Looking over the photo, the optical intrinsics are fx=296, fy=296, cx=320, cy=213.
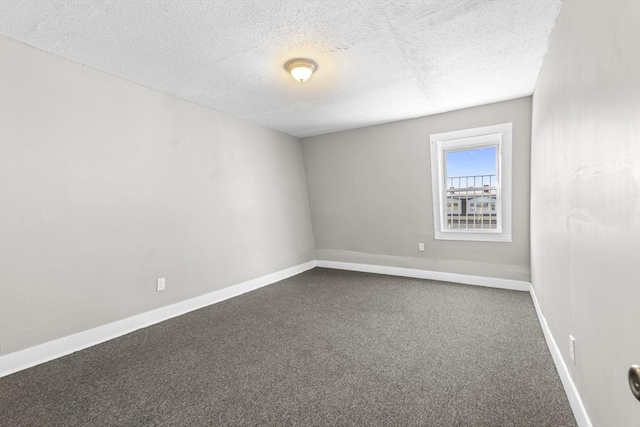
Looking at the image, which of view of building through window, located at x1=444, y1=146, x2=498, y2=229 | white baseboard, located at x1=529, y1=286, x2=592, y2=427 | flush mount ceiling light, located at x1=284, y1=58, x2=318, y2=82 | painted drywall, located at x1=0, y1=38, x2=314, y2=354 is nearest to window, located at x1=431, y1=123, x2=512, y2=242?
view of building through window, located at x1=444, y1=146, x2=498, y2=229

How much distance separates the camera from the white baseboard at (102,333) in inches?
86.7

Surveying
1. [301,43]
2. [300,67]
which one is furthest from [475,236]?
[301,43]

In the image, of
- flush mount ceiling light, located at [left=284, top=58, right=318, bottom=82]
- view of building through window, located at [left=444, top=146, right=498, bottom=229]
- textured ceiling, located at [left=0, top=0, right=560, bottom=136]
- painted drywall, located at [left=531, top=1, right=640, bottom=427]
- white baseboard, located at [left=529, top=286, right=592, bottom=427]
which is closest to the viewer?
painted drywall, located at [left=531, top=1, right=640, bottom=427]

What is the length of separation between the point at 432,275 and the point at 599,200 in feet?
11.2

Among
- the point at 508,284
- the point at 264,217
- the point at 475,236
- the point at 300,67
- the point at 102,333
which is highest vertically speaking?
the point at 300,67

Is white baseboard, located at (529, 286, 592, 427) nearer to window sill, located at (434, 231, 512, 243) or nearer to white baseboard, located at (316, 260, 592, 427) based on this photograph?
white baseboard, located at (316, 260, 592, 427)

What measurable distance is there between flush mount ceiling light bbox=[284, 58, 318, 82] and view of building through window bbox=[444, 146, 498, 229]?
2622 millimetres

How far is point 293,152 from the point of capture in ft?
17.2

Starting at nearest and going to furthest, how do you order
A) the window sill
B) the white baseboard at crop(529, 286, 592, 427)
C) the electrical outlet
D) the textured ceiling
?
the white baseboard at crop(529, 286, 592, 427)
the electrical outlet
the textured ceiling
the window sill

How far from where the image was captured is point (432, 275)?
4402 mm

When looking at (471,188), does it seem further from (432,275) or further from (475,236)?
(432,275)

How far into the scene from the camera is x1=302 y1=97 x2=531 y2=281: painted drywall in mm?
3756

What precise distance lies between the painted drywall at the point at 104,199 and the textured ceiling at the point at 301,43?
0.29 metres

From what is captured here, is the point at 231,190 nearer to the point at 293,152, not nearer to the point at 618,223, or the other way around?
the point at 293,152
